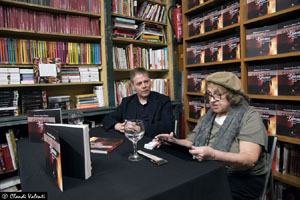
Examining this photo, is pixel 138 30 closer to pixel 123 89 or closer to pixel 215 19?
pixel 123 89

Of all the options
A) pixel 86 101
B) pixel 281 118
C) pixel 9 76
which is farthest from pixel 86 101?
pixel 281 118

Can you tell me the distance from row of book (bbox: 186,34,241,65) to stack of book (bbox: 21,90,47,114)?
6.26 ft

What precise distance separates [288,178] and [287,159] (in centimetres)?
17

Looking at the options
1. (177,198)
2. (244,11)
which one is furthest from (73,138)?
(244,11)

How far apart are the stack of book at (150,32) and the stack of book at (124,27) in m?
0.09

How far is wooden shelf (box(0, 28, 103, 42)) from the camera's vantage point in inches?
82.0

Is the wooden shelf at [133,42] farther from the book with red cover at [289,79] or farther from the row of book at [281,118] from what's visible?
the book with red cover at [289,79]

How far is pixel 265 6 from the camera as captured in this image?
1919 millimetres

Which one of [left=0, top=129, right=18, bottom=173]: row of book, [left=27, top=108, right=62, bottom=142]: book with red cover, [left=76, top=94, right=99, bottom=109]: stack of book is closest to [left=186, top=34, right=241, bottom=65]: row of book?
[left=76, top=94, right=99, bottom=109]: stack of book

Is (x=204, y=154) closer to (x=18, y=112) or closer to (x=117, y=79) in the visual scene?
(x=18, y=112)

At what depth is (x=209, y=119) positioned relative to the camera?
1.49m

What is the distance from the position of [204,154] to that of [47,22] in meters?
2.21

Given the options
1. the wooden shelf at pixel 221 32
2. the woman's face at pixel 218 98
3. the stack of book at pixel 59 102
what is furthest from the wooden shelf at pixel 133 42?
the woman's face at pixel 218 98

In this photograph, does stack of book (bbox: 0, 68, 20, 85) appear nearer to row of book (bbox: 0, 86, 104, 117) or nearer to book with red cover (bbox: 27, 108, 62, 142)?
row of book (bbox: 0, 86, 104, 117)
